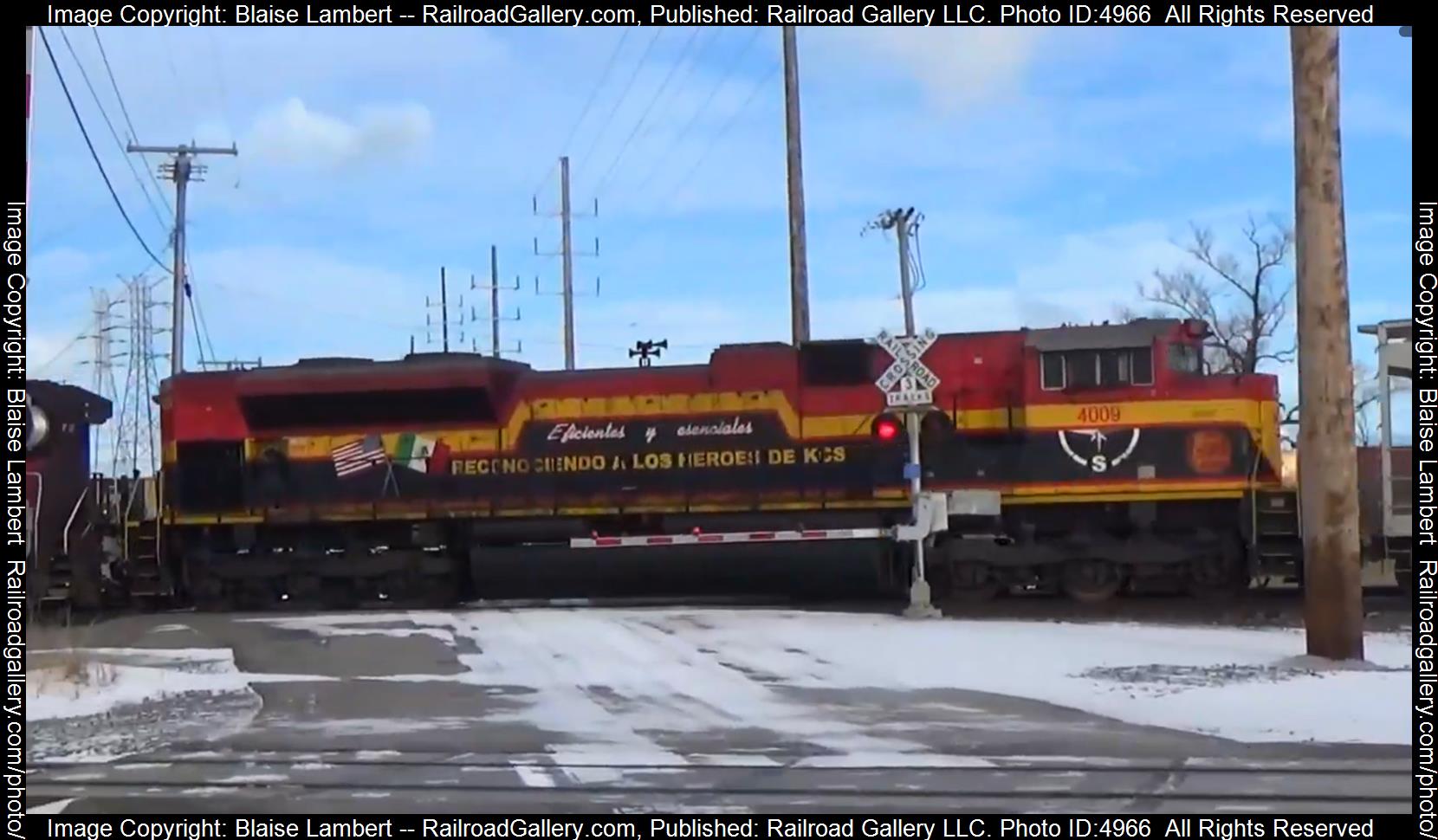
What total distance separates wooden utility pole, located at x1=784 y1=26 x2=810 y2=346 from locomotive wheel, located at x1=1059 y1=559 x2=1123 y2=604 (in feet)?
20.5

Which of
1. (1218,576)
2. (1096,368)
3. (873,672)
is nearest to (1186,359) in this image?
(1096,368)

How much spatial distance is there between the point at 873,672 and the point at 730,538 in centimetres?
706

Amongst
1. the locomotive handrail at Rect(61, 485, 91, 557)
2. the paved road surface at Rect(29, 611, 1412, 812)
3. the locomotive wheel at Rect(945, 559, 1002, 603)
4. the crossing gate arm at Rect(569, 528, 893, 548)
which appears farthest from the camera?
the locomotive handrail at Rect(61, 485, 91, 557)

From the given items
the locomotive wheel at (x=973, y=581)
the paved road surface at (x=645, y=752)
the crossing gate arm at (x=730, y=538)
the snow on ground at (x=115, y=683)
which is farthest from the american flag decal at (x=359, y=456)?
the locomotive wheel at (x=973, y=581)

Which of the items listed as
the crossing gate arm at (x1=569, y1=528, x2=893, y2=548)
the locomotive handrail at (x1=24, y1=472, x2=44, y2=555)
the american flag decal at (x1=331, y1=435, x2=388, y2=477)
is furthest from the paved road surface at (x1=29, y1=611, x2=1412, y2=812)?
the locomotive handrail at (x1=24, y1=472, x2=44, y2=555)

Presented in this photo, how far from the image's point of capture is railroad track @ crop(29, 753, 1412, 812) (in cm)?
704

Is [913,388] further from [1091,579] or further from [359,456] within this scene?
[359,456]

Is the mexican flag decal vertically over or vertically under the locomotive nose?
under

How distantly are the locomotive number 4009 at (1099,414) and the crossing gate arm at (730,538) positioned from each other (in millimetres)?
2806

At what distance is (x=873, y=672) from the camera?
1242 centimetres

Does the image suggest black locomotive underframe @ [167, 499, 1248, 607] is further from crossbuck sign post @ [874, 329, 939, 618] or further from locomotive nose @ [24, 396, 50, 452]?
locomotive nose @ [24, 396, 50, 452]

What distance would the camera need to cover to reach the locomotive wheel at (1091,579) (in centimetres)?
1884

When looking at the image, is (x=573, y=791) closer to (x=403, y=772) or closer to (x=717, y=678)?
(x=403, y=772)

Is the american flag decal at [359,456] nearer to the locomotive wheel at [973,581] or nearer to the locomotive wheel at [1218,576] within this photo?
the locomotive wheel at [973,581]
